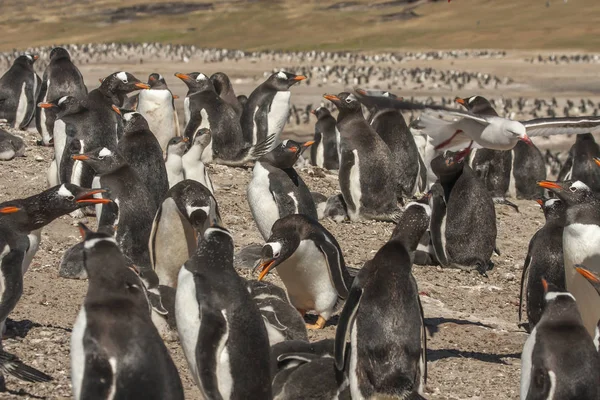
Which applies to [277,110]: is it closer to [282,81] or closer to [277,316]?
[282,81]

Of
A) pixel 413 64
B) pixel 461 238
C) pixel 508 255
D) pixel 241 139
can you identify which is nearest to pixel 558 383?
pixel 461 238

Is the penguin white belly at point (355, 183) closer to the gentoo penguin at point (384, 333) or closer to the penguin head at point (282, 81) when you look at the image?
the penguin head at point (282, 81)

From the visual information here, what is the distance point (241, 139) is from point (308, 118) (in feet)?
30.9

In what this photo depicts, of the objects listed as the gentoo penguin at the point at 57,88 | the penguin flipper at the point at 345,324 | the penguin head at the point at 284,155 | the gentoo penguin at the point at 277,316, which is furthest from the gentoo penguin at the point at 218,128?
the penguin flipper at the point at 345,324

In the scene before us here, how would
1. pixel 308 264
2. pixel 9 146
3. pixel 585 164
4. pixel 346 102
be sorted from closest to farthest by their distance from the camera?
pixel 308 264 < pixel 346 102 < pixel 9 146 < pixel 585 164

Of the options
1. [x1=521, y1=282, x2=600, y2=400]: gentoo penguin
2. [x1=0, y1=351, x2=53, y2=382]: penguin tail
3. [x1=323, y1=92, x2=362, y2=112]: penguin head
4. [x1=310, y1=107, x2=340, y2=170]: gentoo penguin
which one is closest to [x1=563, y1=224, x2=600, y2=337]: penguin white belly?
[x1=521, y1=282, x2=600, y2=400]: gentoo penguin

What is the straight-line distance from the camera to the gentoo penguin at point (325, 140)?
46.9 feet

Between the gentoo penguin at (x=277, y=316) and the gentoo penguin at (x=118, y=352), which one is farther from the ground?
the gentoo penguin at (x=118, y=352)

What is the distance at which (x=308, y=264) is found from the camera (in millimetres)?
6895

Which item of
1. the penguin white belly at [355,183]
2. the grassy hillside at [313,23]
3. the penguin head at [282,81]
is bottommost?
the grassy hillside at [313,23]

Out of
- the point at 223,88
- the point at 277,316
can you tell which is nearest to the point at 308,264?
the point at 277,316

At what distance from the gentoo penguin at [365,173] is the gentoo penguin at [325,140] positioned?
10.9 feet

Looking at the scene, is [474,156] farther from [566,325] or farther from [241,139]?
[566,325]

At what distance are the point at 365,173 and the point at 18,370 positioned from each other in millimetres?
5885
